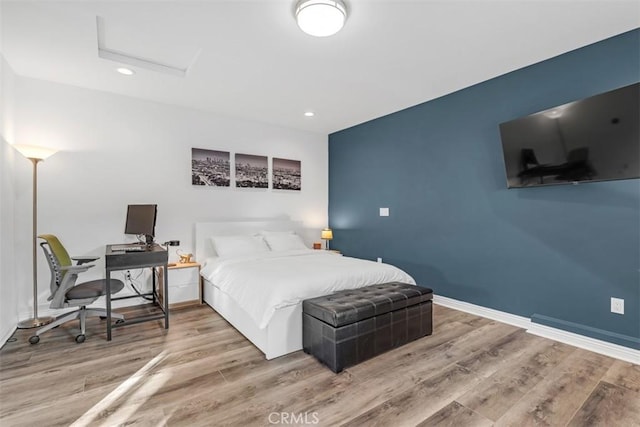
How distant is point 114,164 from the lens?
3766 millimetres

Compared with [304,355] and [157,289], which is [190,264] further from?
[304,355]

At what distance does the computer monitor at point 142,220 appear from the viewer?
338 centimetres

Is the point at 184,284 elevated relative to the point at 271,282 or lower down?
lower down

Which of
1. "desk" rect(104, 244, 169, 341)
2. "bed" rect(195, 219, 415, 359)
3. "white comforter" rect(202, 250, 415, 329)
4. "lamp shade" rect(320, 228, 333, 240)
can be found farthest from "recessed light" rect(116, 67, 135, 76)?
"lamp shade" rect(320, 228, 333, 240)

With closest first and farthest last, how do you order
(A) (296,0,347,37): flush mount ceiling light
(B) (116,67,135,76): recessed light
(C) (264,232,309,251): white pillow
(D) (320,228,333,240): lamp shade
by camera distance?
(A) (296,0,347,37): flush mount ceiling light, (B) (116,67,135,76): recessed light, (C) (264,232,309,251): white pillow, (D) (320,228,333,240): lamp shade

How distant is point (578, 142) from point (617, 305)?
56.1 inches

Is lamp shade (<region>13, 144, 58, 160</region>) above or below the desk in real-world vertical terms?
above

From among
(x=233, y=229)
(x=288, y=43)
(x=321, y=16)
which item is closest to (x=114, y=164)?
(x=233, y=229)

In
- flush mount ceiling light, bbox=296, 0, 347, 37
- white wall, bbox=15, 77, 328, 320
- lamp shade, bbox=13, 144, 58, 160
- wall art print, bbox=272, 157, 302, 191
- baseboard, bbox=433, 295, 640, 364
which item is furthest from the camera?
wall art print, bbox=272, 157, 302, 191

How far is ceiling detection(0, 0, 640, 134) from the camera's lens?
7.27 ft

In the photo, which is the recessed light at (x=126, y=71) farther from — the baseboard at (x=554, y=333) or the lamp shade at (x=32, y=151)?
the baseboard at (x=554, y=333)

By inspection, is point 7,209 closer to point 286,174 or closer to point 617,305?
point 286,174

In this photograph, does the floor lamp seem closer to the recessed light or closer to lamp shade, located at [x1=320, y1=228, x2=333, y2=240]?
the recessed light

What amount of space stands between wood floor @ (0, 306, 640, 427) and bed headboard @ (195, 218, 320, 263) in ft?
5.07
